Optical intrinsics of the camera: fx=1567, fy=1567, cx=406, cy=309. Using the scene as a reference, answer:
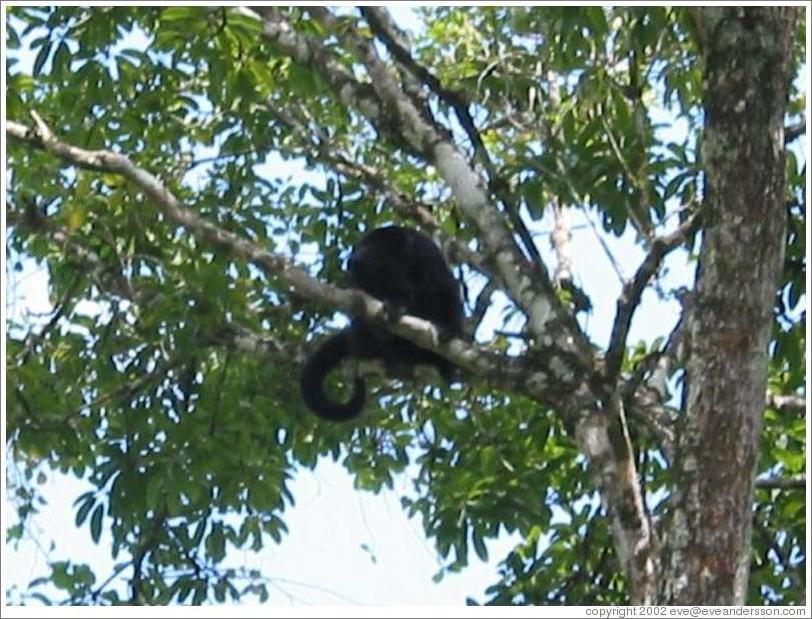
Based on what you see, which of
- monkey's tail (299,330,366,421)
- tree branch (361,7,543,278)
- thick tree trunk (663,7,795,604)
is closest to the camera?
thick tree trunk (663,7,795,604)

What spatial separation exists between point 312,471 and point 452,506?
0.84m

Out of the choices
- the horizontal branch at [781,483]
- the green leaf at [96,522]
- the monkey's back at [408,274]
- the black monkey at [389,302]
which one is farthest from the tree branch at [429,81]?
the green leaf at [96,522]

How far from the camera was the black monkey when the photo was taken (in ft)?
19.4

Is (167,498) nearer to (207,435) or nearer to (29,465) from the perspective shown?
(207,435)

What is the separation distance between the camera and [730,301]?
172 inches

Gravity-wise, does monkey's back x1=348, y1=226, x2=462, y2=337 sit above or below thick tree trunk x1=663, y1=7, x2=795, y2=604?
above

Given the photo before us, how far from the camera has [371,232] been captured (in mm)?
6406

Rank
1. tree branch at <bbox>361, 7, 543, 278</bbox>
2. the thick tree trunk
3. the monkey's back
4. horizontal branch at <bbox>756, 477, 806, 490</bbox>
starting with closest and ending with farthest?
the thick tree trunk < horizontal branch at <bbox>756, 477, 806, 490</bbox> < tree branch at <bbox>361, 7, 543, 278</bbox> < the monkey's back

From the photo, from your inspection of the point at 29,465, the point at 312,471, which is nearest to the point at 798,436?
the point at 312,471

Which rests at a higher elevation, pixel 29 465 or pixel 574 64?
pixel 574 64

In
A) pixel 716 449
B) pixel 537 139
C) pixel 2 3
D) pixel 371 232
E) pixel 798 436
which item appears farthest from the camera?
pixel 371 232

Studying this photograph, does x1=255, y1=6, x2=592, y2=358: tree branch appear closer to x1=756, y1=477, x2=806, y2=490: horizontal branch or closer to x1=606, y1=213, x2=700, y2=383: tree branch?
x1=606, y1=213, x2=700, y2=383: tree branch

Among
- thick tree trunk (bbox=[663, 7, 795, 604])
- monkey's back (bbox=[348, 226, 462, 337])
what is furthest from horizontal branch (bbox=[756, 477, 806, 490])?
monkey's back (bbox=[348, 226, 462, 337])

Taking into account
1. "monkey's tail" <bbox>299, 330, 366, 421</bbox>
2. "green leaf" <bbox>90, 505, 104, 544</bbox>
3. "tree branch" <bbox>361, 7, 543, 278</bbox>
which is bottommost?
"green leaf" <bbox>90, 505, 104, 544</bbox>
